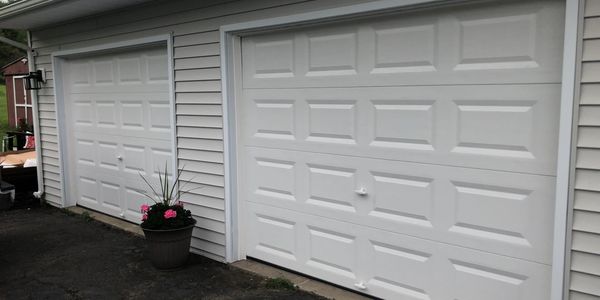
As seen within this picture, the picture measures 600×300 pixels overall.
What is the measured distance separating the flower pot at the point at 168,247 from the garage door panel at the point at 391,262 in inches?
23.5

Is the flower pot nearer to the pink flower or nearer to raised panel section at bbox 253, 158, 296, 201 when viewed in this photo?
the pink flower

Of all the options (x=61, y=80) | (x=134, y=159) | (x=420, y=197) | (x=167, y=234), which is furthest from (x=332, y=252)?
(x=61, y=80)

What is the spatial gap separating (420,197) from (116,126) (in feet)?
13.7

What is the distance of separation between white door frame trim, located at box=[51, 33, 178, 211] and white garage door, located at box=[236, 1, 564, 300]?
93cm

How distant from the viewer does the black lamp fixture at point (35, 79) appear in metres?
6.77

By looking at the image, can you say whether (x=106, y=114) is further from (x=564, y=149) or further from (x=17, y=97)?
(x=17, y=97)

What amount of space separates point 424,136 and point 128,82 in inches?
153

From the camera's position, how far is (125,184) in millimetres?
Answer: 6043

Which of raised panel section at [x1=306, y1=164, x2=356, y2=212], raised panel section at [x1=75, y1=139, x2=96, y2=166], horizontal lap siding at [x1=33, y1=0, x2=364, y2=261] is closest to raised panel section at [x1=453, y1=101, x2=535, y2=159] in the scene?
raised panel section at [x1=306, y1=164, x2=356, y2=212]

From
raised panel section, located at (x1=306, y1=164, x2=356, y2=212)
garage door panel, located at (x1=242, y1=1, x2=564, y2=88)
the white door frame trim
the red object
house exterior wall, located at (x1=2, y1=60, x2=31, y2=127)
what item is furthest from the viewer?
the red object

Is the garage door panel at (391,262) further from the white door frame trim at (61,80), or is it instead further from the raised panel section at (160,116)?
the raised panel section at (160,116)

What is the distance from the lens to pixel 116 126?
6.07m

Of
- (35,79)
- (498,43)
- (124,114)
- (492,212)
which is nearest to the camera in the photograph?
(498,43)

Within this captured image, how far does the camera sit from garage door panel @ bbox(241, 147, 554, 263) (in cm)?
286
